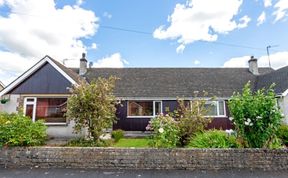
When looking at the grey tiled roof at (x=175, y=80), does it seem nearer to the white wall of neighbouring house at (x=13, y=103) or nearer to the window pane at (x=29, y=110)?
the window pane at (x=29, y=110)

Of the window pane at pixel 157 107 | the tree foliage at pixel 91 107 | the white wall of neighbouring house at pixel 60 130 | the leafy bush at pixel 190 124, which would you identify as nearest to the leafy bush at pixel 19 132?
the tree foliage at pixel 91 107

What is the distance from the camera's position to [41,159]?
7199mm

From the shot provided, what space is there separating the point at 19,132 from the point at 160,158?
5.31m

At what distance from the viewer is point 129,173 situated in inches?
260

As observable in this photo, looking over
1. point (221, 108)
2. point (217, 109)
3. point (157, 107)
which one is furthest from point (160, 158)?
point (221, 108)

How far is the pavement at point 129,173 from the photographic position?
6316 mm

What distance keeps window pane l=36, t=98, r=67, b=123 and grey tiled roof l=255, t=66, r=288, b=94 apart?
15.8 metres

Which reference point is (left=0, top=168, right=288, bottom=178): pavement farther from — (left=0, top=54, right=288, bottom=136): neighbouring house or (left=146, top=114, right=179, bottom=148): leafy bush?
(left=0, top=54, right=288, bottom=136): neighbouring house

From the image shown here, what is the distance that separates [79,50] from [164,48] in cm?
924

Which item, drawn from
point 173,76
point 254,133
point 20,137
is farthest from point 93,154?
point 173,76

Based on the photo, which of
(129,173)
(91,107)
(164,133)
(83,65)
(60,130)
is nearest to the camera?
(129,173)

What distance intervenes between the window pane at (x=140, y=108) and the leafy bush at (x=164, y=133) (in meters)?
8.47

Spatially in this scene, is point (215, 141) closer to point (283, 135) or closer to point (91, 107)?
point (283, 135)

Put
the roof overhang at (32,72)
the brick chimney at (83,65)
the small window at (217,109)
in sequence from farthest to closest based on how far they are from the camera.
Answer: the brick chimney at (83,65) → the small window at (217,109) → the roof overhang at (32,72)
